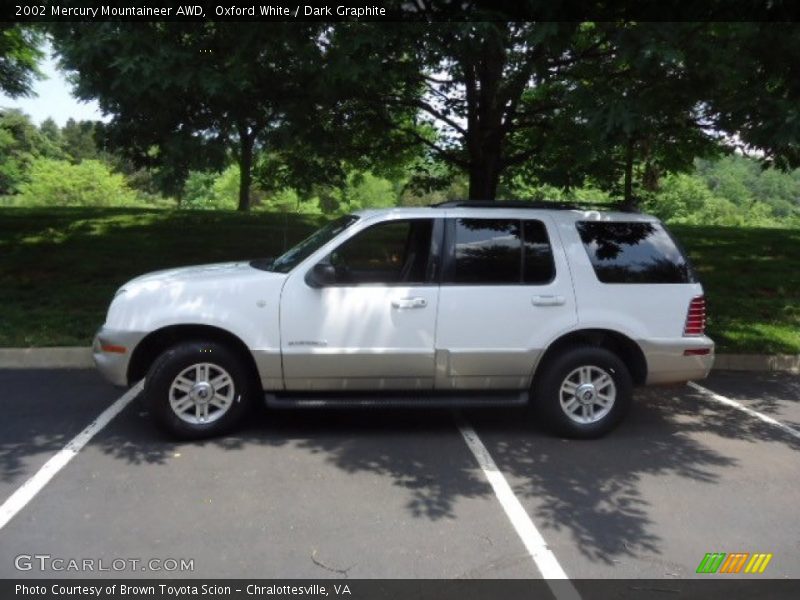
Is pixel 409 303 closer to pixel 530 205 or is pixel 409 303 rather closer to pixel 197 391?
pixel 530 205

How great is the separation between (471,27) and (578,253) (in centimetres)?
213

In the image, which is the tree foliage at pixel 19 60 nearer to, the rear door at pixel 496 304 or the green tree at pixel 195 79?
the green tree at pixel 195 79

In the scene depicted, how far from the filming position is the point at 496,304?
5.06 m

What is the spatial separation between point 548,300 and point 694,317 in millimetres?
1173

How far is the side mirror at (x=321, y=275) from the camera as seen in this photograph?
4871 mm

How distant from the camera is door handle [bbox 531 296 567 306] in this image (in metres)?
5.09

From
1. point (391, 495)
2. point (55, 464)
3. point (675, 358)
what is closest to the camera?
point (391, 495)

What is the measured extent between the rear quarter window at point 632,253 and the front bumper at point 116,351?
3.43 m

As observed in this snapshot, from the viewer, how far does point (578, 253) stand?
5.23 meters

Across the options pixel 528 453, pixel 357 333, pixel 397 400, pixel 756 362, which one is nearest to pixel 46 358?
pixel 357 333

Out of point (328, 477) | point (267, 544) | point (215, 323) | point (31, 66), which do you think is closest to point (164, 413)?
point (215, 323)

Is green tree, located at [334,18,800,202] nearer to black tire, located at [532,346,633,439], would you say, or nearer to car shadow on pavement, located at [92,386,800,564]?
black tire, located at [532,346,633,439]

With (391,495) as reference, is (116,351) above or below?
above

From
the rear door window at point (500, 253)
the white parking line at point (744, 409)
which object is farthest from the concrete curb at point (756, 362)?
the rear door window at point (500, 253)
